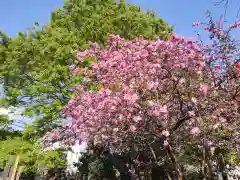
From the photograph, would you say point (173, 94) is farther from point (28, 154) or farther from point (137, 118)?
point (28, 154)

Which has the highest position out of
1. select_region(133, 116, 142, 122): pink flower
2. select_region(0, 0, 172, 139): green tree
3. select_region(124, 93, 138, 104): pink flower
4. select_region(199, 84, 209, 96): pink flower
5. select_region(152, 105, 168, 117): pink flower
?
select_region(0, 0, 172, 139): green tree

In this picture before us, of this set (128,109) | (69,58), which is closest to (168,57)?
(128,109)

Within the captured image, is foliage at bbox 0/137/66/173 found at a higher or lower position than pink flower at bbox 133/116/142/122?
higher

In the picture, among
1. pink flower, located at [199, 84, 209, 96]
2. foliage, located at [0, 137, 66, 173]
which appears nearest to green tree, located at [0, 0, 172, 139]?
foliage, located at [0, 137, 66, 173]

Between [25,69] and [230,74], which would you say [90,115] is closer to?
[230,74]

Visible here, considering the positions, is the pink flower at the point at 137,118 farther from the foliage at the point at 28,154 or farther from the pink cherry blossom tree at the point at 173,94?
the foliage at the point at 28,154

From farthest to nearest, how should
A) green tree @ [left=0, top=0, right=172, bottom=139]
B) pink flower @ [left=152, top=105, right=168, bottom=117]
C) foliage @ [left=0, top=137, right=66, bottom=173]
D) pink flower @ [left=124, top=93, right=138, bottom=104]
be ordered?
green tree @ [left=0, top=0, right=172, bottom=139] < foliage @ [left=0, top=137, right=66, bottom=173] < pink flower @ [left=124, top=93, right=138, bottom=104] < pink flower @ [left=152, top=105, right=168, bottom=117]

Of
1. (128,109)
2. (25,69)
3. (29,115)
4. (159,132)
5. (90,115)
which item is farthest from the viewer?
(25,69)

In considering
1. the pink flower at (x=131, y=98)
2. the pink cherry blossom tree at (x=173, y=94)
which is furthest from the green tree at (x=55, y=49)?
→ the pink flower at (x=131, y=98)

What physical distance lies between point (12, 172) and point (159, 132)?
3.42m

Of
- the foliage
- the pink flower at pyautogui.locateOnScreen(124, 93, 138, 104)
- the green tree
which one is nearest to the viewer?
the pink flower at pyautogui.locateOnScreen(124, 93, 138, 104)

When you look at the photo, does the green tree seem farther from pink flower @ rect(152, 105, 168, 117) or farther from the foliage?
pink flower @ rect(152, 105, 168, 117)

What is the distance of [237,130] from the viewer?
6.27m

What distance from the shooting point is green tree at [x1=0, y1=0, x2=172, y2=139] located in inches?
463
